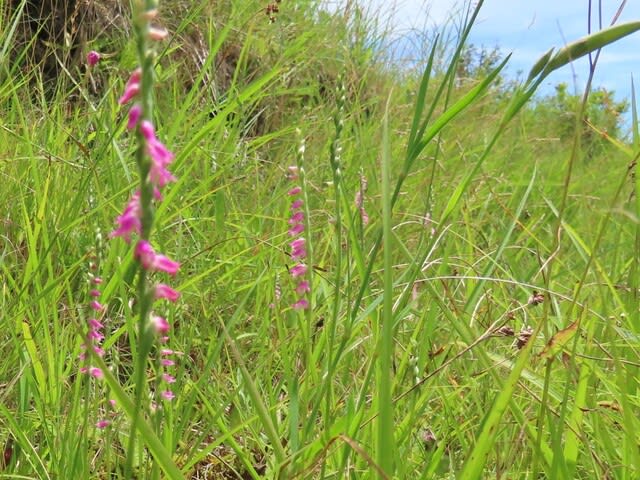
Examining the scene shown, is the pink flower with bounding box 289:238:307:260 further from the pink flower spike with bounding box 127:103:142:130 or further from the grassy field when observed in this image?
the pink flower spike with bounding box 127:103:142:130

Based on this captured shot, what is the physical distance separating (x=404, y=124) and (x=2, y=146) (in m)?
2.10

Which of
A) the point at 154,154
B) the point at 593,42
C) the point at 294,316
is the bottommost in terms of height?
the point at 294,316

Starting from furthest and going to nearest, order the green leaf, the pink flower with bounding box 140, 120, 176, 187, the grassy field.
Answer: the grassy field, the green leaf, the pink flower with bounding box 140, 120, 176, 187

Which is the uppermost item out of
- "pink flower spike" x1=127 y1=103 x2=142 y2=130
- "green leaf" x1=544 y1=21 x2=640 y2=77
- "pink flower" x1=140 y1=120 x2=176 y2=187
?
"green leaf" x1=544 y1=21 x2=640 y2=77

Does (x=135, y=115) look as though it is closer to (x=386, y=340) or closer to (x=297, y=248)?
(x=386, y=340)

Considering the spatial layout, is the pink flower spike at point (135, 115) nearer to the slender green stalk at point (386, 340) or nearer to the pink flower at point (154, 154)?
the pink flower at point (154, 154)

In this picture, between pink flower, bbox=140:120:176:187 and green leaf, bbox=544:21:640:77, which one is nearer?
pink flower, bbox=140:120:176:187

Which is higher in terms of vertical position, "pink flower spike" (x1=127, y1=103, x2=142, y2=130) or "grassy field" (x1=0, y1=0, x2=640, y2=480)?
"pink flower spike" (x1=127, y1=103, x2=142, y2=130)

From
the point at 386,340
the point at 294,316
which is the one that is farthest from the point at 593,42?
the point at 294,316

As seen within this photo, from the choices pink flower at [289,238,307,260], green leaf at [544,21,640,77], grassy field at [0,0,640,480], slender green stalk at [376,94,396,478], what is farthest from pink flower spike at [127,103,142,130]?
pink flower at [289,238,307,260]

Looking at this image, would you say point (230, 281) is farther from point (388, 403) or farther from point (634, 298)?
point (388, 403)

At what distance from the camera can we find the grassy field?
2.40 ft

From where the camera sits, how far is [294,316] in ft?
5.28

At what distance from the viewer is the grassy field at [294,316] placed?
732mm
